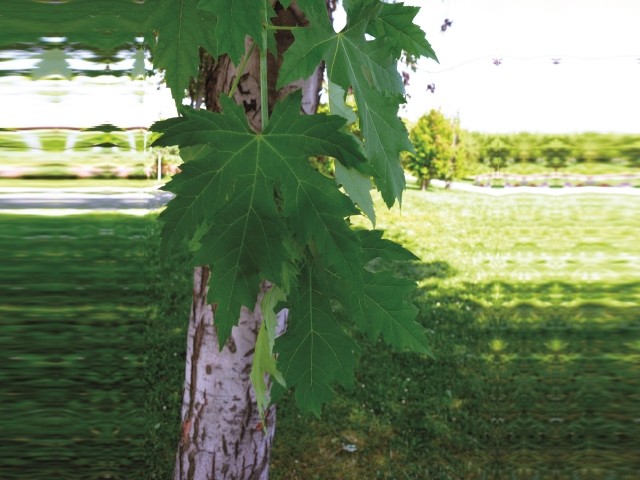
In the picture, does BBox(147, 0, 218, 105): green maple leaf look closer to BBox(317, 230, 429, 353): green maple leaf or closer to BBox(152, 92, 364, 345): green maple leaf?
BBox(152, 92, 364, 345): green maple leaf

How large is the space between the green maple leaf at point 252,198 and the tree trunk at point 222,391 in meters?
1.21

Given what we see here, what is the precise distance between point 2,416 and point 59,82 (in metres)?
1.24

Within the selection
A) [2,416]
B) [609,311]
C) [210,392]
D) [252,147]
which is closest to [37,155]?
[2,416]

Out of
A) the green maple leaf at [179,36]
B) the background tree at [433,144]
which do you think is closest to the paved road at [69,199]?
the green maple leaf at [179,36]

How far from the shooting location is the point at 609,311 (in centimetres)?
664

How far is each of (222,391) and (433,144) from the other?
12.9 metres

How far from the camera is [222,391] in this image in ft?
7.78

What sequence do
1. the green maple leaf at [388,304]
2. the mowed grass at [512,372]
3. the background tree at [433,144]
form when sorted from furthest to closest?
the background tree at [433,144] → the mowed grass at [512,372] → the green maple leaf at [388,304]

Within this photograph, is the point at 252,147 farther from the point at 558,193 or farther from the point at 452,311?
the point at 558,193

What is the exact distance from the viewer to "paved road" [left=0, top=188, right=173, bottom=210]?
219 cm

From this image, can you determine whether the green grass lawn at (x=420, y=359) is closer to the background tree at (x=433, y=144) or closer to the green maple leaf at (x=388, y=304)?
the green maple leaf at (x=388, y=304)

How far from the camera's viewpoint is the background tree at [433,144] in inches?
562

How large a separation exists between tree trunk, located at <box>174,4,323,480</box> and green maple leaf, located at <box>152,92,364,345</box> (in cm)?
121

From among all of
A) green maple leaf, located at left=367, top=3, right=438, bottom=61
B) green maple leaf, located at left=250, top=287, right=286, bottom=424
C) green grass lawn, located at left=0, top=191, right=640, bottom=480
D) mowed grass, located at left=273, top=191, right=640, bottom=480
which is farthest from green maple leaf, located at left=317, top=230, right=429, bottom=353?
mowed grass, located at left=273, top=191, right=640, bottom=480
